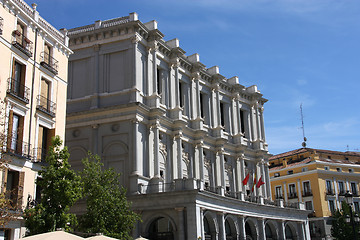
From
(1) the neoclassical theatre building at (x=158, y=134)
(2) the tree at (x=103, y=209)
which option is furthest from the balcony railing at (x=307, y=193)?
(2) the tree at (x=103, y=209)

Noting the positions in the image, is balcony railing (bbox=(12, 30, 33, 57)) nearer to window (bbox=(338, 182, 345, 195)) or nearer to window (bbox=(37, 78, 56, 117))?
window (bbox=(37, 78, 56, 117))

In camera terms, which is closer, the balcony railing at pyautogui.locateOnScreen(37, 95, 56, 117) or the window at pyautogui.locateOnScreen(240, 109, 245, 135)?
the balcony railing at pyautogui.locateOnScreen(37, 95, 56, 117)

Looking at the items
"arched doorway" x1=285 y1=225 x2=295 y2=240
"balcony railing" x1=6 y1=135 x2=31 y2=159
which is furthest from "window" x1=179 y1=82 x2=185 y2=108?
"balcony railing" x1=6 y1=135 x2=31 y2=159

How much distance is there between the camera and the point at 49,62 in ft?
94.3

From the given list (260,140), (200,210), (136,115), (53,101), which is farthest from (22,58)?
(260,140)

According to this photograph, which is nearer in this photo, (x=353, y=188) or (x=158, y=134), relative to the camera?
(x=158, y=134)

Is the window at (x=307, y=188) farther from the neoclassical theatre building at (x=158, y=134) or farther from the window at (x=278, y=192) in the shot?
the neoclassical theatre building at (x=158, y=134)

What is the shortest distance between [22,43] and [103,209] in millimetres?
10545

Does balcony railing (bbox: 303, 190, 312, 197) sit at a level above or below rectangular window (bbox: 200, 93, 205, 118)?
below

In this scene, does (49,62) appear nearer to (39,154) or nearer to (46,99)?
(46,99)

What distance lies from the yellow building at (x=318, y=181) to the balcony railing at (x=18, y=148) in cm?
4897

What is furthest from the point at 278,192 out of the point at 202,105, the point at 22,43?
the point at 22,43

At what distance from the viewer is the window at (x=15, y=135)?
24366 millimetres

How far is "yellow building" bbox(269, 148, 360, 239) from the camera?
66.9 meters
